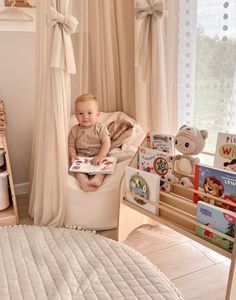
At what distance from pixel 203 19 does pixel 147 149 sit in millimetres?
867

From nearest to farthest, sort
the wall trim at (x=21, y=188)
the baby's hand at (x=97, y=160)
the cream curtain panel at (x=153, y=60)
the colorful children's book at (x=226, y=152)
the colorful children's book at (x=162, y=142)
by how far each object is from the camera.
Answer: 1. the colorful children's book at (x=226, y=152)
2. the colorful children's book at (x=162, y=142)
3. the cream curtain panel at (x=153, y=60)
4. the baby's hand at (x=97, y=160)
5. the wall trim at (x=21, y=188)

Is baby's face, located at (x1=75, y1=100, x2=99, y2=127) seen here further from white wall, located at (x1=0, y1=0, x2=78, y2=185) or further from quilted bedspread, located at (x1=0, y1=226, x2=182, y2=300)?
quilted bedspread, located at (x1=0, y1=226, x2=182, y2=300)

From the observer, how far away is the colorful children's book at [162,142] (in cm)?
184

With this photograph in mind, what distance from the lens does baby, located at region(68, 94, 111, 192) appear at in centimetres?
221

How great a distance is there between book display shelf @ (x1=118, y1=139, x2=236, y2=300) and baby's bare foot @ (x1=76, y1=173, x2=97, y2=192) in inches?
8.0

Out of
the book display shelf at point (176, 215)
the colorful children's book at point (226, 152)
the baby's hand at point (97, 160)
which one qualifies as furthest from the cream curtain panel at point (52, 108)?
the colorful children's book at point (226, 152)

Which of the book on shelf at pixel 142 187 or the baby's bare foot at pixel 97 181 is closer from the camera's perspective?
the book on shelf at pixel 142 187

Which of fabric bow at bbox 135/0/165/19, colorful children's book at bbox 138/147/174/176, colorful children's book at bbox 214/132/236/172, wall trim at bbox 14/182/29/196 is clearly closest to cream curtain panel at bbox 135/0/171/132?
fabric bow at bbox 135/0/165/19

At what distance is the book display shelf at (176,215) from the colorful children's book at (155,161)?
0.20 feet

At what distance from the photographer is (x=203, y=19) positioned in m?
2.02

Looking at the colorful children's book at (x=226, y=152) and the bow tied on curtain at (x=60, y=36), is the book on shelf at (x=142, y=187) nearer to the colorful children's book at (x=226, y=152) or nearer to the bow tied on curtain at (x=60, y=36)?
the colorful children's book at (x=226, y=152)

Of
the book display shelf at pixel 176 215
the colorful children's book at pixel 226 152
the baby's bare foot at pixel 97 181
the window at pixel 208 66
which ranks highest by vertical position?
the window at pixel 208 66

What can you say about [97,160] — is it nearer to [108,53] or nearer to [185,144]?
[185,144]

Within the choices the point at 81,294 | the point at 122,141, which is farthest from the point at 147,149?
the point at 81,294
